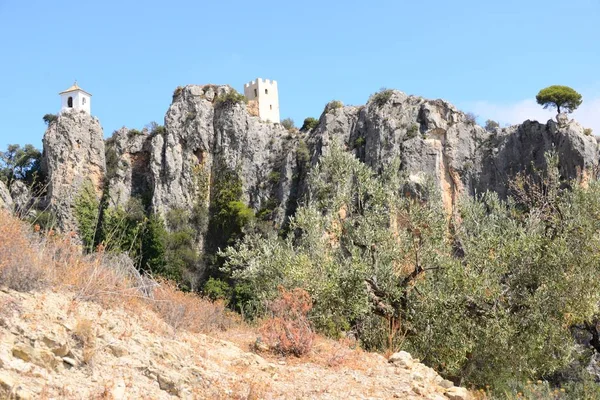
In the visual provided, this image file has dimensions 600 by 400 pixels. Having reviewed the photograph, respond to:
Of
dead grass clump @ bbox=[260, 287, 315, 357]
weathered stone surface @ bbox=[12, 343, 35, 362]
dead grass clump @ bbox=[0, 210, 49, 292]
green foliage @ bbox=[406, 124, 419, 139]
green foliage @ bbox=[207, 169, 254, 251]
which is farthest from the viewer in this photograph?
green foliage @ bbox=[207, 169, 254, 251]

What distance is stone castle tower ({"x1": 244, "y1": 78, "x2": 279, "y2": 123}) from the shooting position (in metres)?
55.4

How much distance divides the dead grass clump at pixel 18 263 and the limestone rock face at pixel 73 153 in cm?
4144

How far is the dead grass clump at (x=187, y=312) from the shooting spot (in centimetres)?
742

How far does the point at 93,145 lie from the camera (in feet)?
160

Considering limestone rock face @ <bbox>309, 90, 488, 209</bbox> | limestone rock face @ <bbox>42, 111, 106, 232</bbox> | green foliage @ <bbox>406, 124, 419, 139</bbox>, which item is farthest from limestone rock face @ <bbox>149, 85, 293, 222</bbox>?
green foliage @ <bbox>406, 124, 419, 139</bbox>

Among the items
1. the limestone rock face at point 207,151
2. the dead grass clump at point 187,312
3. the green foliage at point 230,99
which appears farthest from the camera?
the green foliage at point 230,99

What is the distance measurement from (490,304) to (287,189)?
3502cm

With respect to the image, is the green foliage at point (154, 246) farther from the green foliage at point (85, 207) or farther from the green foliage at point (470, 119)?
the green foliage at point (470, 119)

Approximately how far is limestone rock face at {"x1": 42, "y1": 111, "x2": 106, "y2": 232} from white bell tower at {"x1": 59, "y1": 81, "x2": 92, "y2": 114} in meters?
3.78

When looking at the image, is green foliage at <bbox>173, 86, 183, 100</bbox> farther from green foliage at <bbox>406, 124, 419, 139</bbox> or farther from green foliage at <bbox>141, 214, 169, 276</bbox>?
green foliage at <bbox>406, 124, 419, 139</bbox>

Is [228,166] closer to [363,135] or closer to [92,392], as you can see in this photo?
[363,135]

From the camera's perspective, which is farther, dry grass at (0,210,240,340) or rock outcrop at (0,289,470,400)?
dry grass at (0,210,240,340)

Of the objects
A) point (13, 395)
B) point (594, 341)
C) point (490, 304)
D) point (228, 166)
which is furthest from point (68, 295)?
point (228, 166)

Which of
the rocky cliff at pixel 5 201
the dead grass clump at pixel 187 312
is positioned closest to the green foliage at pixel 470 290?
the dead grass clump at pixel 187 312
